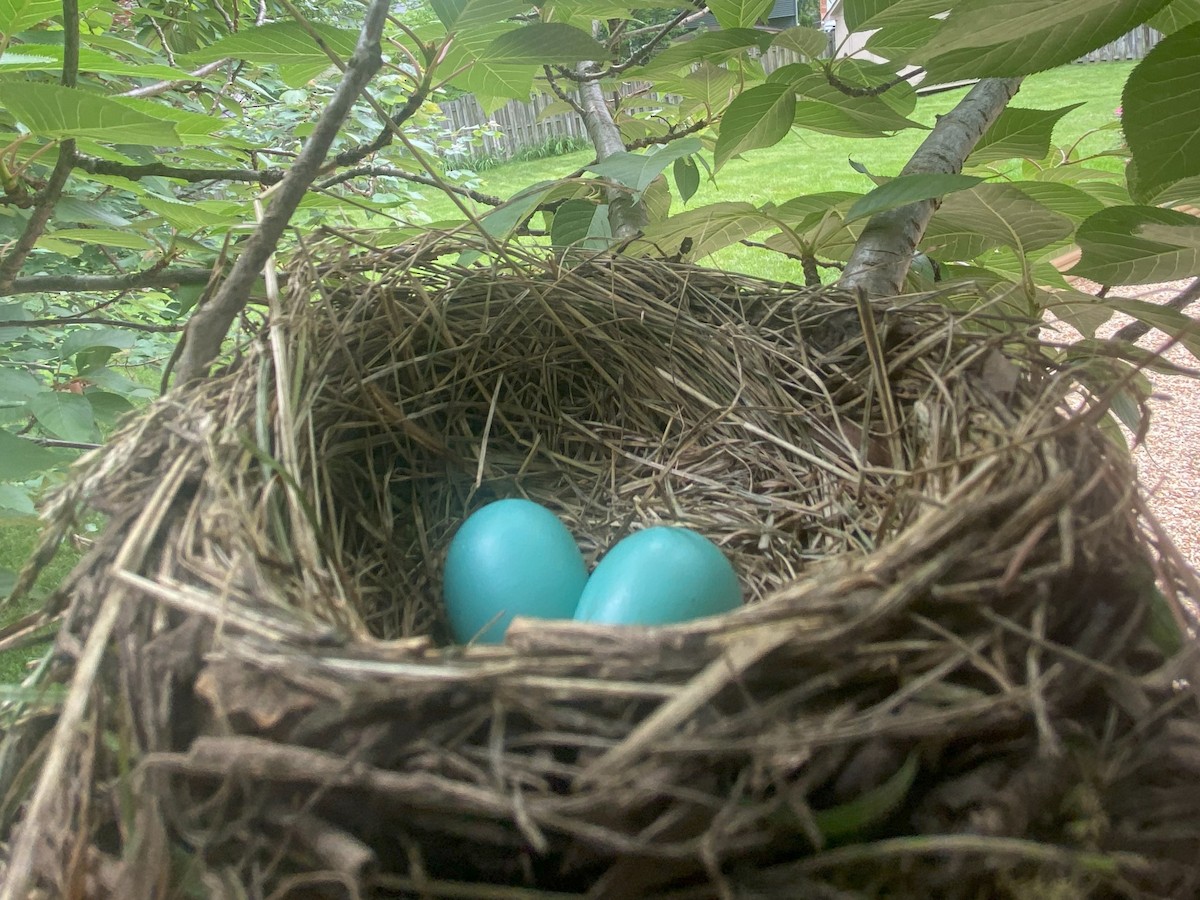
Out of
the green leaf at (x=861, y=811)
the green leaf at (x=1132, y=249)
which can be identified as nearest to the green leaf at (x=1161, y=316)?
the green leaf at (x=1132, y=249)

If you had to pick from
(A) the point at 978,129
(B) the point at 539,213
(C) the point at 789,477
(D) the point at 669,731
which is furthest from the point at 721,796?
(B) the point at 539,213

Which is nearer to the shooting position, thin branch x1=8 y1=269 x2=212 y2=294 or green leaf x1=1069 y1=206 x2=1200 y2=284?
green leaf x1=1069 y1=206 x2=1200 y2=284

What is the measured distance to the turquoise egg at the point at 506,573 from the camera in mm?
628

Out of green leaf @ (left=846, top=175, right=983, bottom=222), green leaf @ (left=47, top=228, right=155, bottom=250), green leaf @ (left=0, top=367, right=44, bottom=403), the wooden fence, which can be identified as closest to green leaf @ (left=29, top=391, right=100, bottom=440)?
green leaf @ (left=0, top=367, right=44, bottom=403)

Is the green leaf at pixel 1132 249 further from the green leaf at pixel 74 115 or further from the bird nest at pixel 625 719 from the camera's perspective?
the green leaf at pixel 74 115

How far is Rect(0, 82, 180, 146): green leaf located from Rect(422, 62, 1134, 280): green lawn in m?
0.86

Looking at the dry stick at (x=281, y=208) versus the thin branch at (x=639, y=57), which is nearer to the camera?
the dry stick at (x=281, y=208)

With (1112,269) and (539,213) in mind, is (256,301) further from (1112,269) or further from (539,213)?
(1112,269)

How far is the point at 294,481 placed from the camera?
0.45 m

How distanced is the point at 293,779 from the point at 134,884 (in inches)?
3.2

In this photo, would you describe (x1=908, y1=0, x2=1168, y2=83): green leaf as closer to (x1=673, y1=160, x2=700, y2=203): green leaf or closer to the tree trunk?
(x1=673, y1=160, x2=700, y2=203): green leaf

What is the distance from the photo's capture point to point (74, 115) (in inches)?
18.9

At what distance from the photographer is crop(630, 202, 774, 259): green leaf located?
746 mm

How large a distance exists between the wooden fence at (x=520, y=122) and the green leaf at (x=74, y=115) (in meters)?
1.17
